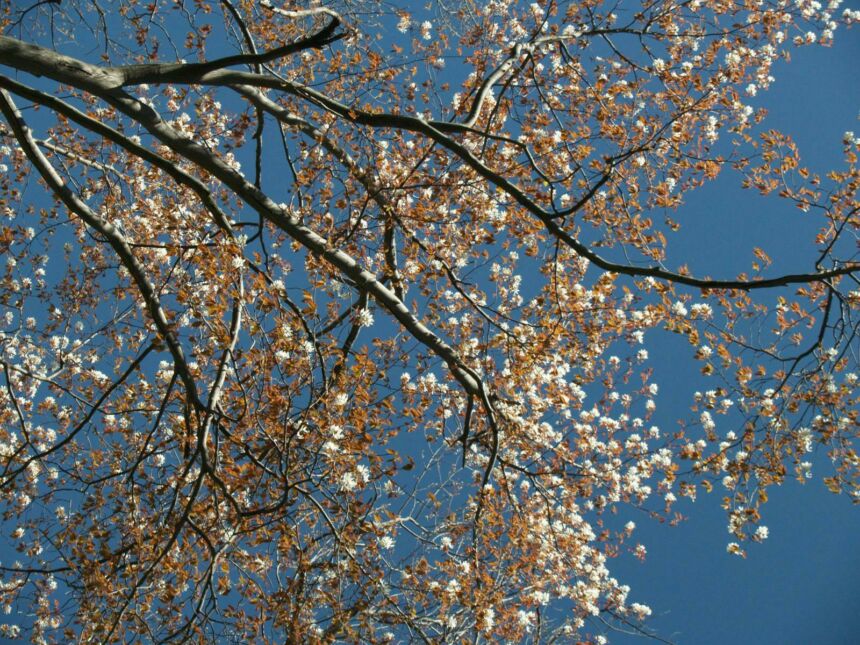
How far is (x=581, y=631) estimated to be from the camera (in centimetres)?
941

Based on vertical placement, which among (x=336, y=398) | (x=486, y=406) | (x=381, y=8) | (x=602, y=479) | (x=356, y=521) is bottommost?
(x=356, y=521)

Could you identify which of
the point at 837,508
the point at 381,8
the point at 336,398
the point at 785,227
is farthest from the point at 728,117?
the point at 837,508

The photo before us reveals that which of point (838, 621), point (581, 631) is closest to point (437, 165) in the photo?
point (581, 631)

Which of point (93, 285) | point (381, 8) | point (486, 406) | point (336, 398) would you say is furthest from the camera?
point (93, 285)

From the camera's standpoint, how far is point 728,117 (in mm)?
7355

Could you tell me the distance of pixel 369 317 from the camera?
5.27 metres

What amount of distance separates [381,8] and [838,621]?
13836mm

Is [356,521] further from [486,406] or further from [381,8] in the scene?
[381,8]

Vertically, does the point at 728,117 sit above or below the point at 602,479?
above

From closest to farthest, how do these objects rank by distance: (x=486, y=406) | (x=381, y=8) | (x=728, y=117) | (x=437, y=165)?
(x=486, y=406) < (x=381, y=8) < (x=437, y=165) < (x=728, y=117)

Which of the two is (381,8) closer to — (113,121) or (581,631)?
(113,121)

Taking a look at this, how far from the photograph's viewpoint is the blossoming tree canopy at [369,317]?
485cm

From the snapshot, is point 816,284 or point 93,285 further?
point 93,285

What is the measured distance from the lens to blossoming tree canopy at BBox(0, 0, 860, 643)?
191 inches
